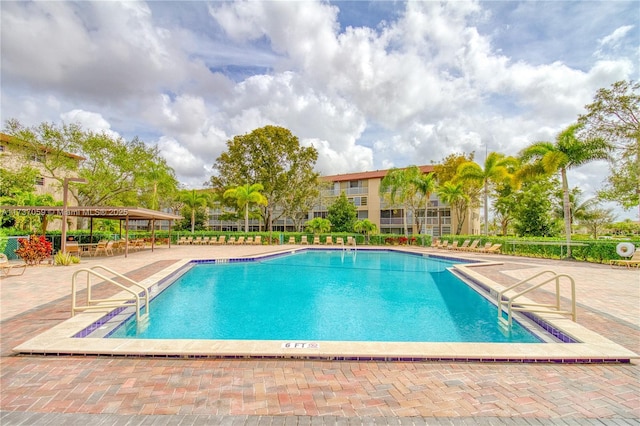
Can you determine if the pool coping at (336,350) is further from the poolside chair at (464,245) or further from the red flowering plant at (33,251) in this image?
the poolside chair at (464,245)

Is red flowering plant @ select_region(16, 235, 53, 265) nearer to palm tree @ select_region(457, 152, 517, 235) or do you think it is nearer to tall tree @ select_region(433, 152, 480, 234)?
palm tree @ select_region(457, 152, 517, 235)

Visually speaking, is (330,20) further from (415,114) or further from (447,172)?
(447,172)

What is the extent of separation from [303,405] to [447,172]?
32396mm

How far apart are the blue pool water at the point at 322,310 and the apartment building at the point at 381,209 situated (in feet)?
79.2

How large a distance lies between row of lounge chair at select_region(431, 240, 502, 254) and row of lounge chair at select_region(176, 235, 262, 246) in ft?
47.5

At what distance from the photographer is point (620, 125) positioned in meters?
18.0

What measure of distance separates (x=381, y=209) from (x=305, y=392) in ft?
117

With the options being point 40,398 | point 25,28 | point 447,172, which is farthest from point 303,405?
point 447,172

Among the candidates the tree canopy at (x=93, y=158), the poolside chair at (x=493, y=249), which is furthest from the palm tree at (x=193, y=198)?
the poolside chair at (x=493, y=249)

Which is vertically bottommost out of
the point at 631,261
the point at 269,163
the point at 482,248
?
the point at 482,248

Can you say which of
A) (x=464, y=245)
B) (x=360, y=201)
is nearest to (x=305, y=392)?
(x=464, y=245)

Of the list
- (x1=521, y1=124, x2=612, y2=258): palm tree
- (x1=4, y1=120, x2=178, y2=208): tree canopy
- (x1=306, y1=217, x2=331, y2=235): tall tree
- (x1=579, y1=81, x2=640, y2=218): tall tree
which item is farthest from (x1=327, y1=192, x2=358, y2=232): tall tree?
(x1=579, y1=81, x2=640, y2=218): tall tree

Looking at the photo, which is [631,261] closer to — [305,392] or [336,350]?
[336,350]

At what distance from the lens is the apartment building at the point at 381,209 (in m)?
35.4
